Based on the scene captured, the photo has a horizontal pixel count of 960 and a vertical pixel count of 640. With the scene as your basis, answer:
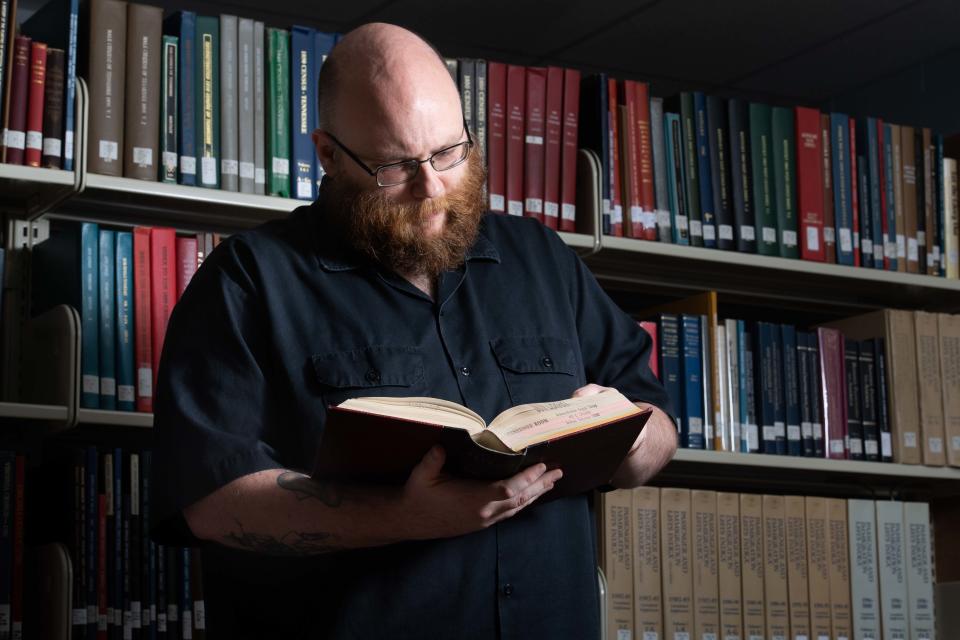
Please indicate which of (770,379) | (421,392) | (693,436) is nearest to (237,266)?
(421,392)

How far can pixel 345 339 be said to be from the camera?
1.59 m

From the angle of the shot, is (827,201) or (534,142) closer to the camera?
(534,142)

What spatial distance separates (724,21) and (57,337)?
81.4 inches

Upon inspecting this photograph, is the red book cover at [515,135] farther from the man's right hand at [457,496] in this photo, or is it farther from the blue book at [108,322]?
the man's right hand at [457,496]

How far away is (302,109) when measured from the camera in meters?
→ 2.40

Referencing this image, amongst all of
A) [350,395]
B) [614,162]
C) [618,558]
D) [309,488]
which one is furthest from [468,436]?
[614,162]

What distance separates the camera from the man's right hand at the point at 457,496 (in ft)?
4.16

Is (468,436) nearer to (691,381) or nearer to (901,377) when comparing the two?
(691,381)

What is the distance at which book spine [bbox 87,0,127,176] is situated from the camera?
2217 millimetres

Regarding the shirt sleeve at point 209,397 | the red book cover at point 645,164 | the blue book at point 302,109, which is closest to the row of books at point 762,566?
the red book cover at point 645,164

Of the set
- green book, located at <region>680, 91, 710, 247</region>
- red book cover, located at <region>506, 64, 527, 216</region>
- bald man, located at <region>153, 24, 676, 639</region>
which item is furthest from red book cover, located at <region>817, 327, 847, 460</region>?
bald man, located at <region>153, 24, 676, 639</region>

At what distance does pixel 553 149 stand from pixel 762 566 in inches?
38.5

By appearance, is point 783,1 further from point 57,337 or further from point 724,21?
point 57,337

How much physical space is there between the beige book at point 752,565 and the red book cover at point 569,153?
0.70m
